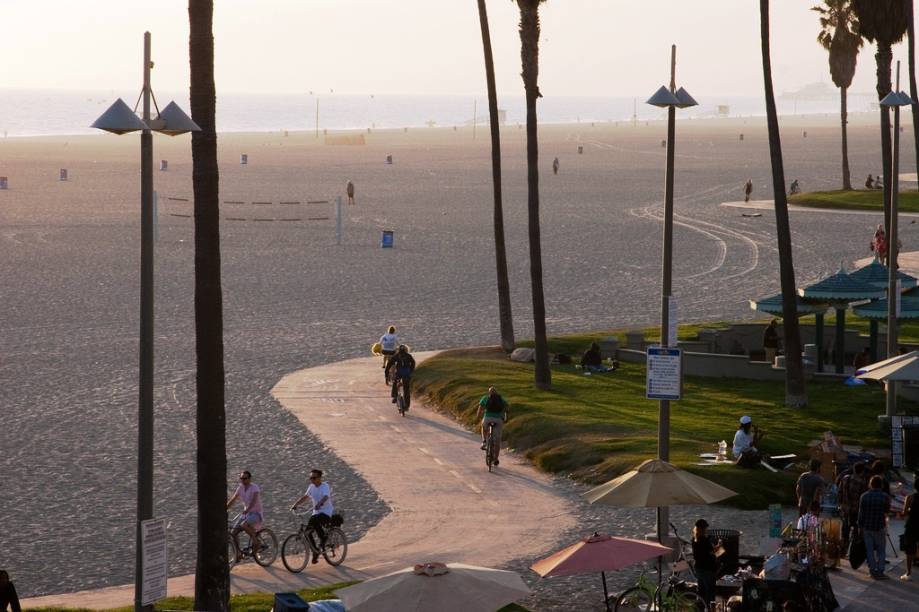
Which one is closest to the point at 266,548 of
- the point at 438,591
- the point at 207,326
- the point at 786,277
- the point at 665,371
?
the point at 207,326

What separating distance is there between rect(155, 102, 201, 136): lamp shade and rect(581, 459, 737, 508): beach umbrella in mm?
7322

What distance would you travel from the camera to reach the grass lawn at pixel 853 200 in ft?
257

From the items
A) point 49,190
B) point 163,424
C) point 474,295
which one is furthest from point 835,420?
point 49,190

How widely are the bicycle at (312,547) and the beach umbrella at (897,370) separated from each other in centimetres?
1080

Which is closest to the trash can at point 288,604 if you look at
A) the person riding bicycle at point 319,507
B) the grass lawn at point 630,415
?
the person riding bicycle at point 319,507

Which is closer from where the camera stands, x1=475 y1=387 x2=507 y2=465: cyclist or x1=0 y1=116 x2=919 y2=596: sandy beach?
x1=0 y1=116 x2=919 y2=596: sandy beach

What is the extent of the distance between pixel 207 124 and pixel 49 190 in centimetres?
8689

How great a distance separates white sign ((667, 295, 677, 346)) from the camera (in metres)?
20.3

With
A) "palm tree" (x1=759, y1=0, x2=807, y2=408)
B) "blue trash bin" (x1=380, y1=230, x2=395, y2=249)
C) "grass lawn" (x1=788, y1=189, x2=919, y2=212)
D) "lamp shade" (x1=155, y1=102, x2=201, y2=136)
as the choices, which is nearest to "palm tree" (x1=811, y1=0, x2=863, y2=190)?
"grass lawn" (x1=788, y1=189, x2=919, y2=212)

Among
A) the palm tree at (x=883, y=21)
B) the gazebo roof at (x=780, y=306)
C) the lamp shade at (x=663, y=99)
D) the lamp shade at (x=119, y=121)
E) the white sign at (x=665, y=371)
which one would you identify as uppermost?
the palm tree at (x=883, y=21)

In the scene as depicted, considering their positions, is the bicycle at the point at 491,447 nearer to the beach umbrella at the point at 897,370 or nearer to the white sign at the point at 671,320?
the white sign at the point at 671,320

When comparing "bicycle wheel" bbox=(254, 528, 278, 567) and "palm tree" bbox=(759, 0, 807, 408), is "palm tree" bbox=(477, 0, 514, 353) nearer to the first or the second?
"palm tree" bbox=(759, 0, 807, 408)

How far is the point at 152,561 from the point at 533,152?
2086cm

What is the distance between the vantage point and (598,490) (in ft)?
62.4
